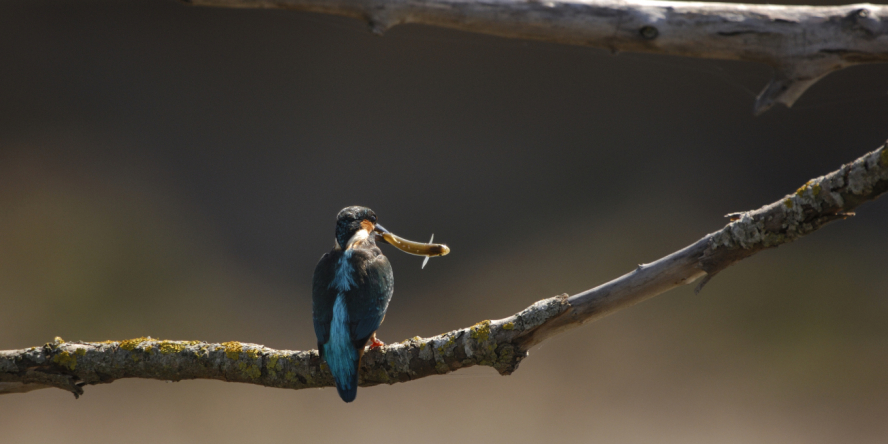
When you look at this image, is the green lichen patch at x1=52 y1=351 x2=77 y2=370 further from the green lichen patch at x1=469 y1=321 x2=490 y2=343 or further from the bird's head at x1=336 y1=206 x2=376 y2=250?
the green lichen patch at x1=469 y1=321 x2=490 y2=343

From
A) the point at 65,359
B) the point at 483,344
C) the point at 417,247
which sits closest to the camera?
the point at 483,344

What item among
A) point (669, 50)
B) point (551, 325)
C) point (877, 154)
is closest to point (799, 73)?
point (669, 50)

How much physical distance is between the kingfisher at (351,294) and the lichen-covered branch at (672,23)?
0.55 m

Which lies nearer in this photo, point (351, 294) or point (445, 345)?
point (445, 345)

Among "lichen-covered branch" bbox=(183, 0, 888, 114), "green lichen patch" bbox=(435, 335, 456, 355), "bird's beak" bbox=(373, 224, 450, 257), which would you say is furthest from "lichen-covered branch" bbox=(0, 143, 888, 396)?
"lichen-covered branch" bbox=(183, 0, 888, 114)

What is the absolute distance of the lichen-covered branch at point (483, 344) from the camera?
43.9 inches

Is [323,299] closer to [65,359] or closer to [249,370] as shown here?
[249,370]

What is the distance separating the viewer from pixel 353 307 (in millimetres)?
1446

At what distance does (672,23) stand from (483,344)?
2.79ft

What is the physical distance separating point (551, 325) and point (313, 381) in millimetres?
580

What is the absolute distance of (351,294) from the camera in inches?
58.3

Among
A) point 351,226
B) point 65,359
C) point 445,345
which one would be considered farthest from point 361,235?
point 65,359

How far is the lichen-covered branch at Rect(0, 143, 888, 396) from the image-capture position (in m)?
1.11

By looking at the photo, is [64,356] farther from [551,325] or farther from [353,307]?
[551,325]
